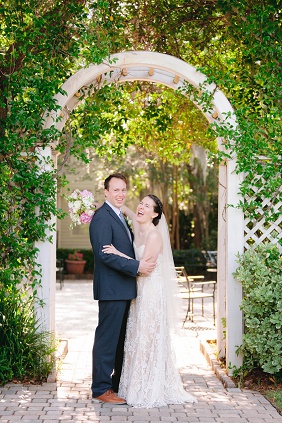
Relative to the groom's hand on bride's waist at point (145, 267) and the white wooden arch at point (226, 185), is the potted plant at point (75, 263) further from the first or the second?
the groom's hand on bride's waist at point (145, 267)

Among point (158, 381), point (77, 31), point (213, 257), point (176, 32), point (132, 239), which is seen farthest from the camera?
point (213, 257)

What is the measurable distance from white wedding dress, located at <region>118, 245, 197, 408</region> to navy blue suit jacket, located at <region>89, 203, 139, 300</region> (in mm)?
163

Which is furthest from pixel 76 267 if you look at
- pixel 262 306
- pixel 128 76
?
pixel 262 306

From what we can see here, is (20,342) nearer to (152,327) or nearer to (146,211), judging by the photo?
(152,327)

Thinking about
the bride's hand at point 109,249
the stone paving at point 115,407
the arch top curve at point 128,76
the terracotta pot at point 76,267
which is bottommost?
the stone paving at point 115,407

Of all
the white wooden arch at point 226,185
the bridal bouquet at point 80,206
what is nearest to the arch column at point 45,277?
the white wooden arch at point 226,185

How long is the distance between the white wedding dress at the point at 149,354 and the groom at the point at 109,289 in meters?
0.11

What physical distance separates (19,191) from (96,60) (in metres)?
1.55

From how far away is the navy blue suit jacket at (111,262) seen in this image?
6387mm

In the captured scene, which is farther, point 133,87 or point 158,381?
point 133,87

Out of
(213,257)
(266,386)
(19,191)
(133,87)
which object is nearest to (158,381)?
(266,386)

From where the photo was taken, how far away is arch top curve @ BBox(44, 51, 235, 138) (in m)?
7.49

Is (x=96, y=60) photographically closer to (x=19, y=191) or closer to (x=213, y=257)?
(x=19, y=191)

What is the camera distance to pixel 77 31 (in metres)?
7.39
